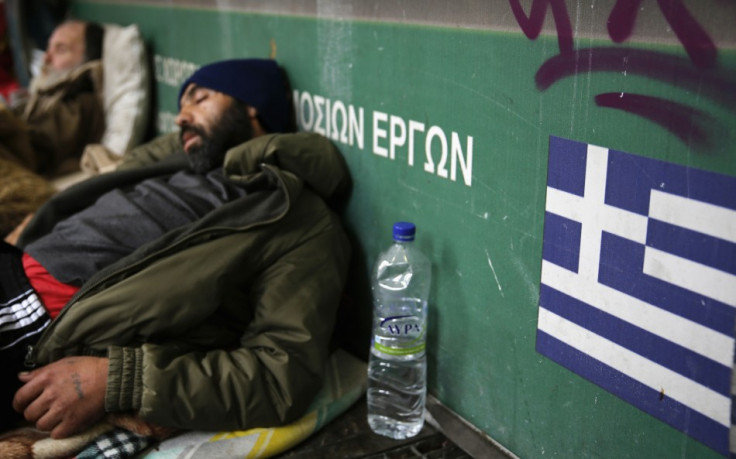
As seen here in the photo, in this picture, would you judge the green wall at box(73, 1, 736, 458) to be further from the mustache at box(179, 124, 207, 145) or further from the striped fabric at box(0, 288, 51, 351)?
the striped fabric at box(0, 288, 51, 351)

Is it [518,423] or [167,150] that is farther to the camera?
[167,150]

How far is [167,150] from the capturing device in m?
2.36

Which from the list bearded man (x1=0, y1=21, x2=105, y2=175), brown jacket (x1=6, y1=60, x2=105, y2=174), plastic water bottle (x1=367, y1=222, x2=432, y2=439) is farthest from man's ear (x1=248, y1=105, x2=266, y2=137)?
brown jacket (x1=6, y1=60, x2=105, y2=174)

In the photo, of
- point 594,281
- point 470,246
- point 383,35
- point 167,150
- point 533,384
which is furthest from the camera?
point 167,150

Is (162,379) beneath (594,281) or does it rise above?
beneath

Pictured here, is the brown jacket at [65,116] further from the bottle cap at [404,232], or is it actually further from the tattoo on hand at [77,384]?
the bottle cap at [404,232]

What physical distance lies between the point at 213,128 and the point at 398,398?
87 centimetres

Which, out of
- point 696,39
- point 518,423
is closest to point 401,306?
point 518,423

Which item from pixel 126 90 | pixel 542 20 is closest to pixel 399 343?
pixel 542 20

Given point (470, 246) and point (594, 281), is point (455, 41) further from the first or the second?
point (594, 281)

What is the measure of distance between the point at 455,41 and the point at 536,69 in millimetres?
238

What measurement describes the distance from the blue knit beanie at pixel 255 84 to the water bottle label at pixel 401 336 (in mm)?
706

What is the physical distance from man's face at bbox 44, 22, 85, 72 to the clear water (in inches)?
92.4

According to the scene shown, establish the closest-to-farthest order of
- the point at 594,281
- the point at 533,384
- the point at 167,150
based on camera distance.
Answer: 1. the point at 594,281
2. the point at 533,384
3. the point at 167,150
